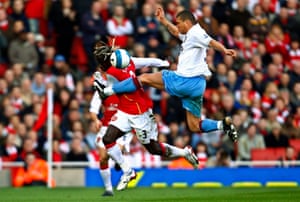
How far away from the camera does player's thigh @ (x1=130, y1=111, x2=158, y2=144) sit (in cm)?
1919

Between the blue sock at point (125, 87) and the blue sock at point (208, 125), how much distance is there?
126 cm

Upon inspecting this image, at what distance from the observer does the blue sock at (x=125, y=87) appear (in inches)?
731

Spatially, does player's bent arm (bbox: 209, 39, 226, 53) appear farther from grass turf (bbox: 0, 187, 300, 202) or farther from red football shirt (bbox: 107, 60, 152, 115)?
grass turf (bbox: 0, 187, 300, 202)

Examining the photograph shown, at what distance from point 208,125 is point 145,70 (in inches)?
363

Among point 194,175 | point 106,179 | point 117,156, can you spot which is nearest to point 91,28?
point 194,175

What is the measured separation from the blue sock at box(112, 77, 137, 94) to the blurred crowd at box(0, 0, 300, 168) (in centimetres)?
689

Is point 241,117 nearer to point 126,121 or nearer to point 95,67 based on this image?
point 95,67

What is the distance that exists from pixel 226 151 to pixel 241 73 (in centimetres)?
331

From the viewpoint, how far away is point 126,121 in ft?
63.2

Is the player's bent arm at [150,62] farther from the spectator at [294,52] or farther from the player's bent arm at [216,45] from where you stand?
the spectator at [294,52]

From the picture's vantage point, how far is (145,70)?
90.5 feet

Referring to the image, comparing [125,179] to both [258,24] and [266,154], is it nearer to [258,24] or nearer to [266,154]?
[266,154]

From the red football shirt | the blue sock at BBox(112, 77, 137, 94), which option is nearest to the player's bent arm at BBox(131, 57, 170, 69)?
the red football shirt

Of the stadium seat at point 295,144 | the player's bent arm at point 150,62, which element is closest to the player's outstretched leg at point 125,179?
the player's bent arm at point 150,62
